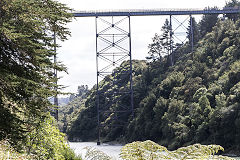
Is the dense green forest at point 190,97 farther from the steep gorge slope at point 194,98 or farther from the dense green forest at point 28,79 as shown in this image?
the dense green forest at point 28,79

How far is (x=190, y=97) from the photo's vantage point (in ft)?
143

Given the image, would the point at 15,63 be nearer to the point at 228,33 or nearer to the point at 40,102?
the point at 40,102

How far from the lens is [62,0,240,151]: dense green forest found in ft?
113

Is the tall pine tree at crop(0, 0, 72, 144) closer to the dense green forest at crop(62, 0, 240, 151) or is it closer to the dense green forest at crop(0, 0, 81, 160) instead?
the dense green forest at crop(0, 0, 81, 160)

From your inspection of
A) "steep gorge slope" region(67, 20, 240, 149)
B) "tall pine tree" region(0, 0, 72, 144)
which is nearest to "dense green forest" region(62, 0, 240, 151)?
"steep gorge slope" region(67, 20, 240, 149)

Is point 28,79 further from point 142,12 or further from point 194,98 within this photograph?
point 142,12

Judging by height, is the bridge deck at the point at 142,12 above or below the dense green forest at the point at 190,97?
above

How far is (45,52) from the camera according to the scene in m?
8.87

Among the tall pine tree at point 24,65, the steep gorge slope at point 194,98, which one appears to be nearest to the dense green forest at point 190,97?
the steep gorge slope at point 194,98

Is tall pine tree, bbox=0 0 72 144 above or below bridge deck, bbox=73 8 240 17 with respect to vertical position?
below

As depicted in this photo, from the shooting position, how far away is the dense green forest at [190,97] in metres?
34.6

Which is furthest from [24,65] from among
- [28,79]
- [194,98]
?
[194,98]

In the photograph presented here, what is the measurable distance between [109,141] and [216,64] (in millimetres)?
19112

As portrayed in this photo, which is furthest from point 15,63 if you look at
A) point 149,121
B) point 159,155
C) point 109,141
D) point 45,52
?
point 109,141
